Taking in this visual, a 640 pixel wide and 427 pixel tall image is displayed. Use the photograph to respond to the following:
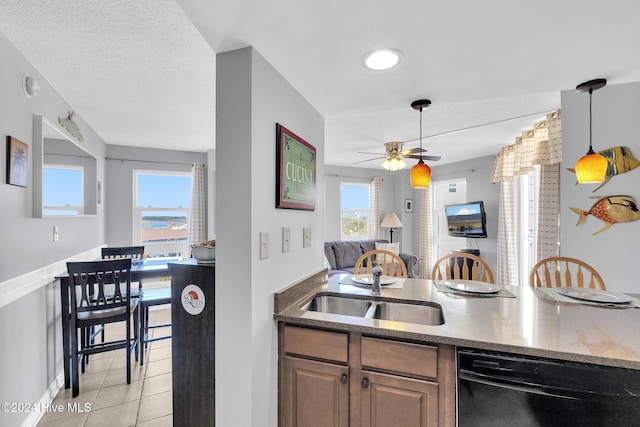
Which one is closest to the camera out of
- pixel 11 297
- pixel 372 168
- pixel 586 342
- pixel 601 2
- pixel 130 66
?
pixel 601 2

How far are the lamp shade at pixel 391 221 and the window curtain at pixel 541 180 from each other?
2002 mm

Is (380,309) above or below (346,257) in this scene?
above

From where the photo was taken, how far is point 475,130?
3.68 metres

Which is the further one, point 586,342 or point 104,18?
point 104,18

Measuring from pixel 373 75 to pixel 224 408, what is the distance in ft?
6.04

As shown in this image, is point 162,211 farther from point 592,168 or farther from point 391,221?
point 592,168

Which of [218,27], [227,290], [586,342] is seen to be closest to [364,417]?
[227,290]

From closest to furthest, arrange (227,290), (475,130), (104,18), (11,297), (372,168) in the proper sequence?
(227,290), (104,18), (11,297), (475,130), (372,168)

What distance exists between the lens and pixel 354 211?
6.39 meters

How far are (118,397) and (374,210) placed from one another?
16.7 ft

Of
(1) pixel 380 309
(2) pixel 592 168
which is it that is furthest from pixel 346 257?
(2) pixel 592 168

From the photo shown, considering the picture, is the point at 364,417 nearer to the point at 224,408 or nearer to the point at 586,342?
the point at 224,408

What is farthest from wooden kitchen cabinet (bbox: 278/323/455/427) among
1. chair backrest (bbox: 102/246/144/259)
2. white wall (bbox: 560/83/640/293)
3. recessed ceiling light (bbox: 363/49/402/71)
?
chair backrest (bbox: 102/246/144/259)

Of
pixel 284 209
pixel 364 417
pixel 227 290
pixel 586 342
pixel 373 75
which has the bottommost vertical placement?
pixel 364 417
